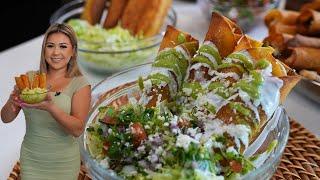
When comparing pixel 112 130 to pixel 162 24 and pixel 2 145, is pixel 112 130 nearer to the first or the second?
pixel 2 145

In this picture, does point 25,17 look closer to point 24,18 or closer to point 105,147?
point 24,18

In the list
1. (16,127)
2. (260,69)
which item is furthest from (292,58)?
(16,127)

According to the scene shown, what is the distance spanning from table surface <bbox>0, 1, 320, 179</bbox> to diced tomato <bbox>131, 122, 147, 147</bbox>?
12.9 inches

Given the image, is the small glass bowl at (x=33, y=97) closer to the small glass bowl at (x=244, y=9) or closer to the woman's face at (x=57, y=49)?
the woman's face at (x=57, y=49)

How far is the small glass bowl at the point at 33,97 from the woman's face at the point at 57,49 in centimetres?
4

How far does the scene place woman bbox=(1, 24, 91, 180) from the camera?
738 millimetres

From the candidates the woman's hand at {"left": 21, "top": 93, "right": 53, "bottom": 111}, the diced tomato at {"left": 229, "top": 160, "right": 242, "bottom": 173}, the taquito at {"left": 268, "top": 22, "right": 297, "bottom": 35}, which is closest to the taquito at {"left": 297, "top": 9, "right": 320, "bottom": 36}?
the taquito at {"left": 268, "top": 22, "right": 297, "bottom": 35}

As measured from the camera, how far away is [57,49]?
28.9 inches

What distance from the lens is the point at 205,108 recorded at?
81 cm

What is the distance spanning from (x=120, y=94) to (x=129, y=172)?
0.22 metres

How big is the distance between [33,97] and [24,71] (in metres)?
0.58

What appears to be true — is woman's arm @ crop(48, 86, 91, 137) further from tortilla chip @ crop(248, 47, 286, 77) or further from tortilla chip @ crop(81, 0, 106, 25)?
tortilla chip @ crop(81, 0, 106, 25)

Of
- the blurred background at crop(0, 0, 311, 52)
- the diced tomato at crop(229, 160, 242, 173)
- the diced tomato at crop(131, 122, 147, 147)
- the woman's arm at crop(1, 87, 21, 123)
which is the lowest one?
the blurred background at crop(0, 0, 311, 52)

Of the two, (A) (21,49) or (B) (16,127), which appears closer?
(B) (16,127)
